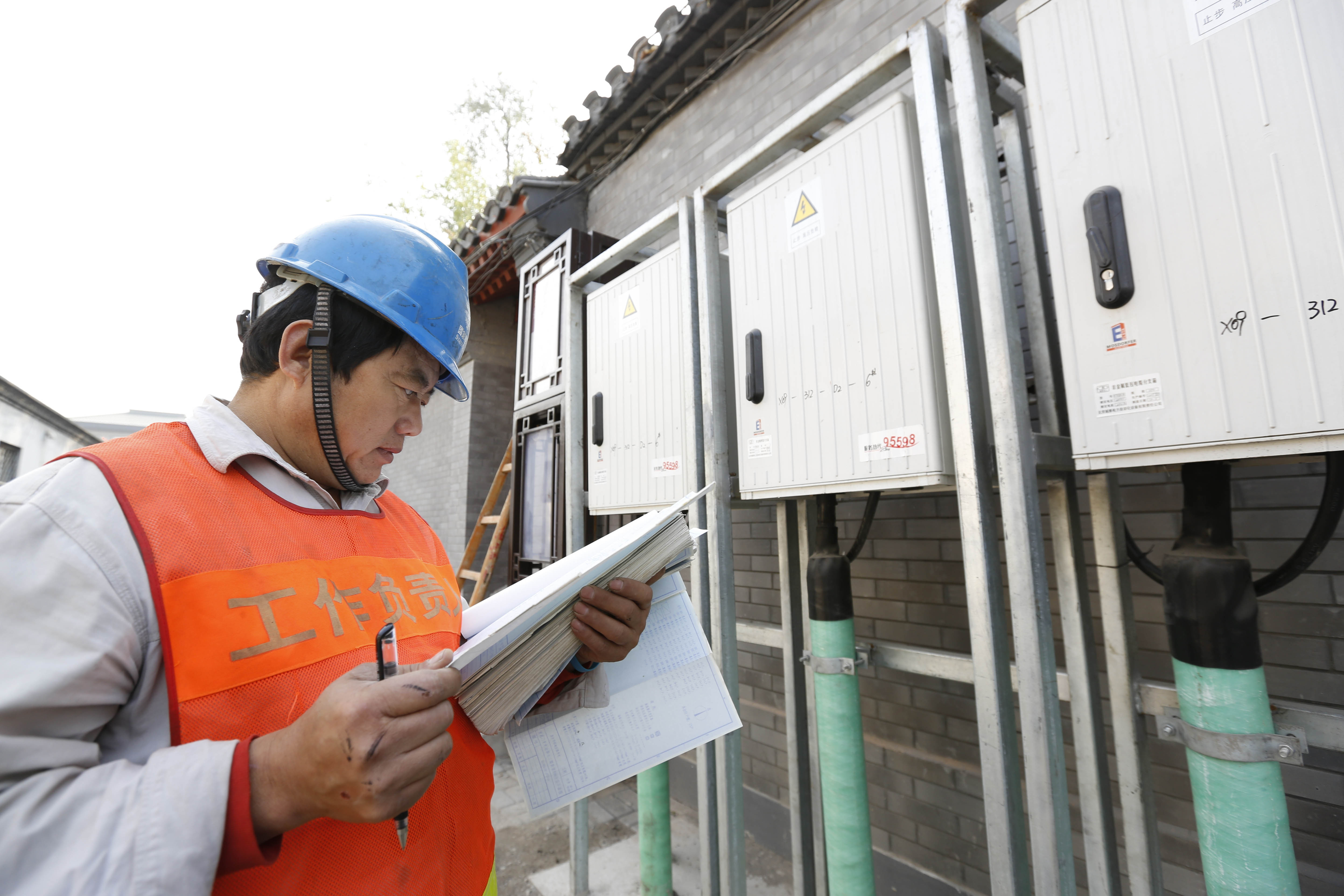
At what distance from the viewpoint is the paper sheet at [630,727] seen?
1219 millimetres

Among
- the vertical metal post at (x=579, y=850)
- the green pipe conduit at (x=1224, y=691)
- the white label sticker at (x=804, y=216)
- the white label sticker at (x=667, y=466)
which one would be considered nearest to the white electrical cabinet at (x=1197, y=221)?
the green pipe conduit at (x=1224, y=691)

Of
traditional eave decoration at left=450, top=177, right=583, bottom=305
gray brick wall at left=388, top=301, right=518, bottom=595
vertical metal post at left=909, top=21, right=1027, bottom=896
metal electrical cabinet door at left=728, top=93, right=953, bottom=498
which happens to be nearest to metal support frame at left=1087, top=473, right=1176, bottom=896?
vertical metal post at left=909, top=21, right=1027, bottom=896

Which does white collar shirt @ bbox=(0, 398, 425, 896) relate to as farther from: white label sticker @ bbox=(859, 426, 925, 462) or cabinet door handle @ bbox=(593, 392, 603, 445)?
cabinet door handle @ bbox=(593, 392, 603, 445)

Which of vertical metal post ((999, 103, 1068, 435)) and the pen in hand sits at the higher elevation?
vertical metal post ((999, 103, 1068, 435))

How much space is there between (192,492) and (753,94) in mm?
3943

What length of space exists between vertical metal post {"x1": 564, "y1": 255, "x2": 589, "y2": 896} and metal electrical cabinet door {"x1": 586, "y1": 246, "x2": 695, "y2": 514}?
0.08m

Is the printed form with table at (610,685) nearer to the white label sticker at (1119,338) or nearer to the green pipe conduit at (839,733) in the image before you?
the green pipe conduit at (839,733)

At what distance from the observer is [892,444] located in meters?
1.59

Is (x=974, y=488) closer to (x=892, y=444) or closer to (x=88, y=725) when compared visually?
(x=892, y=444)

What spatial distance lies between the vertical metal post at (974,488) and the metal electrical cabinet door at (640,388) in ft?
3.28

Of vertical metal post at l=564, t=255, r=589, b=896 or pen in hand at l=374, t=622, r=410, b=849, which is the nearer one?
pen in hand at l=374, t=622, r=410, b=849

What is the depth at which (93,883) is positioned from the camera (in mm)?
596

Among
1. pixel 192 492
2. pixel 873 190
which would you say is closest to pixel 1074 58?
pixel 873 190

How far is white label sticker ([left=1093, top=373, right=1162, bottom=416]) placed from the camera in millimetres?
1189
